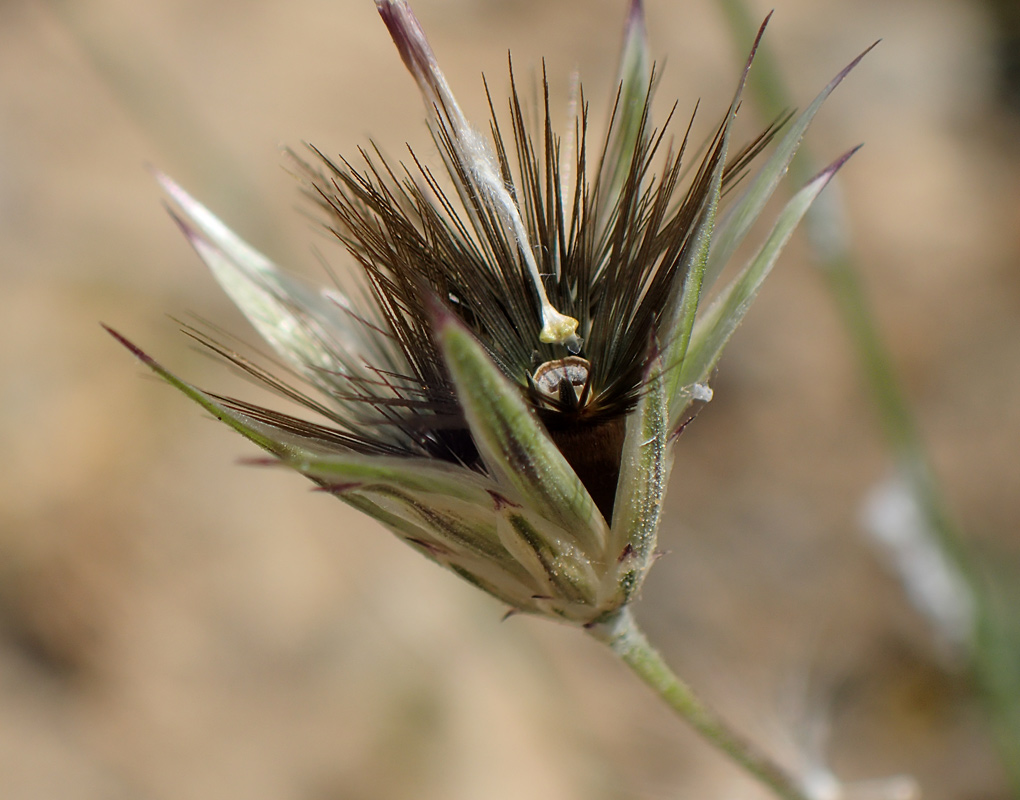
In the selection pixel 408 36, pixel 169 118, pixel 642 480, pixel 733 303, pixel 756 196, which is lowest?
pixel 642 480

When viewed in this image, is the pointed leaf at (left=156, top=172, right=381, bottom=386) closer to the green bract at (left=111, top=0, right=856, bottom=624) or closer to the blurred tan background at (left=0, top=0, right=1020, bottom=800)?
the green bract at (left=111, top=0, right=856, bottom=624)

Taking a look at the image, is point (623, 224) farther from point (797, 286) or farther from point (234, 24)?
point (234, 24)

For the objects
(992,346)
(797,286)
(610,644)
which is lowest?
(992,346)

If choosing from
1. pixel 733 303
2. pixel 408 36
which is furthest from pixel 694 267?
pixel 408 36

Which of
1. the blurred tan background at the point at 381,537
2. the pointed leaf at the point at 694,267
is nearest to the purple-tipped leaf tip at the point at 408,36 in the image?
the pointed leaf at the point at 694,267

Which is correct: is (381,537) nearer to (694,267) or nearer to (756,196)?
(756,196)

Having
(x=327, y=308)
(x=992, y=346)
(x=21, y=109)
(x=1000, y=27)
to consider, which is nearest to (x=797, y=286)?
(x=992, y=346)
